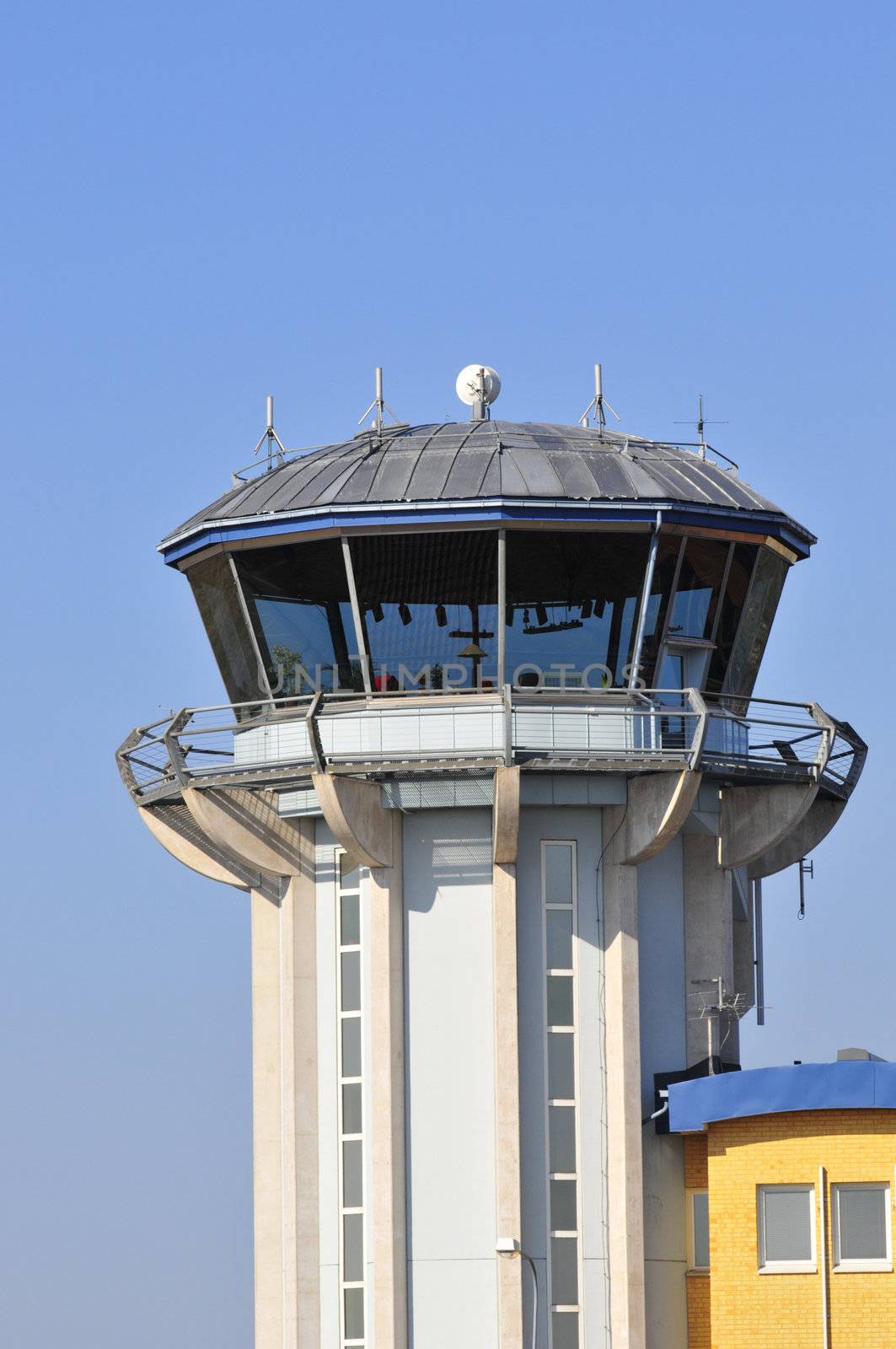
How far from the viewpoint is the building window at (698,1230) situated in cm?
5116

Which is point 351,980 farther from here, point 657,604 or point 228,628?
point 657,604

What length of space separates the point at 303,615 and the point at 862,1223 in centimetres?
1249

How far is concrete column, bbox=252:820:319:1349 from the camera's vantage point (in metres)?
51.4

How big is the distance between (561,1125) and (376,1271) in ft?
11.5

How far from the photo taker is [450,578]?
5153 centimetres

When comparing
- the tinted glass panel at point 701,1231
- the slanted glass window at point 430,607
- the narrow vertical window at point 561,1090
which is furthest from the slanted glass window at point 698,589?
the tinted glass panel at point 701,1231

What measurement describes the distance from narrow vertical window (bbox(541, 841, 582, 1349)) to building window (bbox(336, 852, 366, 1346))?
291cm

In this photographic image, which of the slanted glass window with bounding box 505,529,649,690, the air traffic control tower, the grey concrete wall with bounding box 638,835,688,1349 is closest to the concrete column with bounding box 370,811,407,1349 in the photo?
the air traffic control tower

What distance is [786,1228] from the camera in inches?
1941

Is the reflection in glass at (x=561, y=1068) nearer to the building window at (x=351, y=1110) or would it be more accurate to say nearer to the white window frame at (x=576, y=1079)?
the white window frame at (x=576, y=1079)

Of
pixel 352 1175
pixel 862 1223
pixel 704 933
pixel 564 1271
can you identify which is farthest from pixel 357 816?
pixel 862 1223

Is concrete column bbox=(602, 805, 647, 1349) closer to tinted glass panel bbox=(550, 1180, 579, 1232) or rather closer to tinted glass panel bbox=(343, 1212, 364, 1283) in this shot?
tinted glass panel bbox=(550, 1180, 579, 1232)

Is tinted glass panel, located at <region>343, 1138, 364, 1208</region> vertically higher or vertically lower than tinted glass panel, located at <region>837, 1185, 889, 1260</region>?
higher

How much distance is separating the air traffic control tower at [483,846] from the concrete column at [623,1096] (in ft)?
0.15
